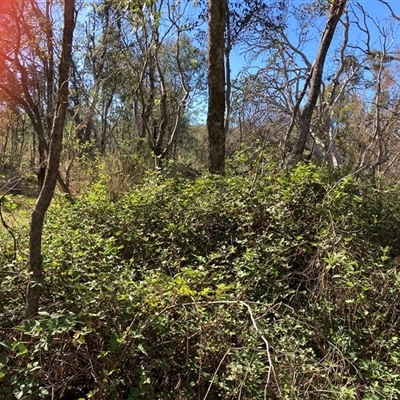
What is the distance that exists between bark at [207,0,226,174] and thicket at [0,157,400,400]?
4.83 ft

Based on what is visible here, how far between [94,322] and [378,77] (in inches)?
450

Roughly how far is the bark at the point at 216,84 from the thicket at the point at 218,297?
1.47 metres

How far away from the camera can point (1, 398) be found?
174 centimetres

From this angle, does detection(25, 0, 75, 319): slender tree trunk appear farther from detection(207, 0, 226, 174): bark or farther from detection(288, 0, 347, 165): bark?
detection(288, 0, 347, 165): bark

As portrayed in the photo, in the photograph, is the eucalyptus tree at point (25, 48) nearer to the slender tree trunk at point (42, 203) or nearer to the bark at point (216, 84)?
the bark at point (216, 84)

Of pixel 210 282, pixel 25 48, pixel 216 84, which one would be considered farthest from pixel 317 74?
pixel 25 48

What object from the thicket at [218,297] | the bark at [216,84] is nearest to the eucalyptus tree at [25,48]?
the bark at [216,84]

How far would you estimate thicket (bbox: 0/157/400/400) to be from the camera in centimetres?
200

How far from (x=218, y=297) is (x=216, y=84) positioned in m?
3.82

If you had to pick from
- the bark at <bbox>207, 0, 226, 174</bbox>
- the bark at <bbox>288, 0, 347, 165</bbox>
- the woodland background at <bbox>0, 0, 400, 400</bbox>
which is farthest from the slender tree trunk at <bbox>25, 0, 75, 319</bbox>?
the bark at <bbox>288, 0, 347, 165</bbox>

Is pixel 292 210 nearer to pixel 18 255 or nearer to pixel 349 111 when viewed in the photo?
pixel 18 255

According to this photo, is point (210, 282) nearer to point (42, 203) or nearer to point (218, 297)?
point (218, 297)

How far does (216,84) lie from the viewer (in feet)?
17.8

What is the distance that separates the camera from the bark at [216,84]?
5395 millimetres
